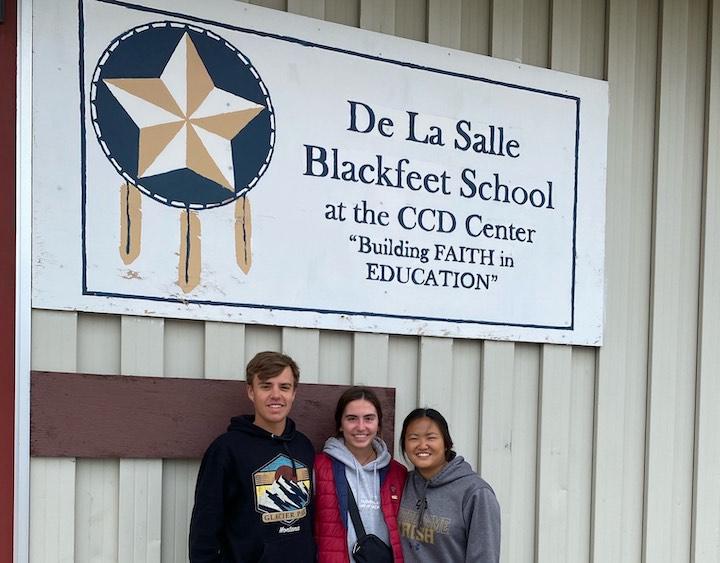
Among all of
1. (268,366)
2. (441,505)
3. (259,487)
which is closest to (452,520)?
(441,505)

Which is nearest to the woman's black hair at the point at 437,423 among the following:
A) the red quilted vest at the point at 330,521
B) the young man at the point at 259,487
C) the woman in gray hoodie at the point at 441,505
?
the woman in gray hoodie at the point at 441,505

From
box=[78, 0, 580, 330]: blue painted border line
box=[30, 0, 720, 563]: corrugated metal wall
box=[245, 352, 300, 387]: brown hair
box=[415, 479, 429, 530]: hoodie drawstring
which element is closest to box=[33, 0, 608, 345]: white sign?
box=[78, 0, 580, 330]: blue painted border line

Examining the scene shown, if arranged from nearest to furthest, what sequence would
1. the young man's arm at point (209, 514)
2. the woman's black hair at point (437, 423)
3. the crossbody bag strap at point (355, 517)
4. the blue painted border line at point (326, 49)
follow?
1. the young man's arm at point (209, 514)
2. the blue painted border line at point (326, 49)
3. the crossbody bag strap at point (355, 517)
4. the woman's black hair at point (437, 423)

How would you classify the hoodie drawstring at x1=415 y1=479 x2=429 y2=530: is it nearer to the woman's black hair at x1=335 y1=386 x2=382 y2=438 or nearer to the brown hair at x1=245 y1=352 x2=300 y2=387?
the woman's black hair at x1=335 y1=386 x2=382 y2=438

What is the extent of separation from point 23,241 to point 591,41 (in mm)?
2802

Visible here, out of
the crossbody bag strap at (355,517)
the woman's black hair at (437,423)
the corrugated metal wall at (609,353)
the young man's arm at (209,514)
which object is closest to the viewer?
the young man's arm at (209,514)

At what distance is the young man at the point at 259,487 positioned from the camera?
3055mm

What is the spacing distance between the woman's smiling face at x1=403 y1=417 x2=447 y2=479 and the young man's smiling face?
1.65 feet

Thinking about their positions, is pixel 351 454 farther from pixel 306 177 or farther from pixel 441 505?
pixel 306 177

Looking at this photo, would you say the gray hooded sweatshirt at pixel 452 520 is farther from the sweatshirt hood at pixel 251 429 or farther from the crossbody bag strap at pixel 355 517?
the sweatshirt hood at pixel 251 429

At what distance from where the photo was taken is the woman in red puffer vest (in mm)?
3262

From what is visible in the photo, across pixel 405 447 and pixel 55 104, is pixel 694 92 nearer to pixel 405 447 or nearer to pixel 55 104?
pixel 405 447

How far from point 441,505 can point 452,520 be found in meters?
0.07

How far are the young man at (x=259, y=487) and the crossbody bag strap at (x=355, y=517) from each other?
0.16 m
